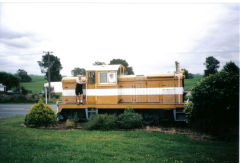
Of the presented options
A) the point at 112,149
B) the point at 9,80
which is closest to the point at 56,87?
the point at 9,80

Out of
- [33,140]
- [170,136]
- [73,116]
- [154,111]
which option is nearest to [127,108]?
[154,111]

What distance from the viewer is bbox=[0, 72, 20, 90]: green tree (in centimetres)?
2789

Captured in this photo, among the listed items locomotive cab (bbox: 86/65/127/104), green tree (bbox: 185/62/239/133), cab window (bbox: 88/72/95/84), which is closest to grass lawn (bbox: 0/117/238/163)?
green tree (bbox: 185/62/239/133)

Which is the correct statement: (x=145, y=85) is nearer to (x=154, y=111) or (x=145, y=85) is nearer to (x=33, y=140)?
(x=154, y=111)

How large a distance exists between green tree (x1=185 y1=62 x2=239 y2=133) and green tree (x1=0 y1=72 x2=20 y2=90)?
28.5m

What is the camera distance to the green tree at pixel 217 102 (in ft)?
21.3

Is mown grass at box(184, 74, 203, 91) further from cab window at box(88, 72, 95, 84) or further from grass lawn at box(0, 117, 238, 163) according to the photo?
cab window at box(88, 72, 95, 84)

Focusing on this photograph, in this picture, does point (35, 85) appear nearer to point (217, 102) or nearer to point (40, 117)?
point (40, 117)

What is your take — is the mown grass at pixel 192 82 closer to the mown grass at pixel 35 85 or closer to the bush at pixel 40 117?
the bush at pixel 40 117

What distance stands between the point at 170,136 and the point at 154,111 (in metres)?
2.83

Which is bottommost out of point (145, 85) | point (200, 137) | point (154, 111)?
point (200, 137)

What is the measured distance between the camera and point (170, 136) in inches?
285

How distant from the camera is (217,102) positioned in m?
6.62

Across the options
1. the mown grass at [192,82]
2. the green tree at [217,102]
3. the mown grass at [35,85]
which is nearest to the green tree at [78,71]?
the mown grass at [35,85]
